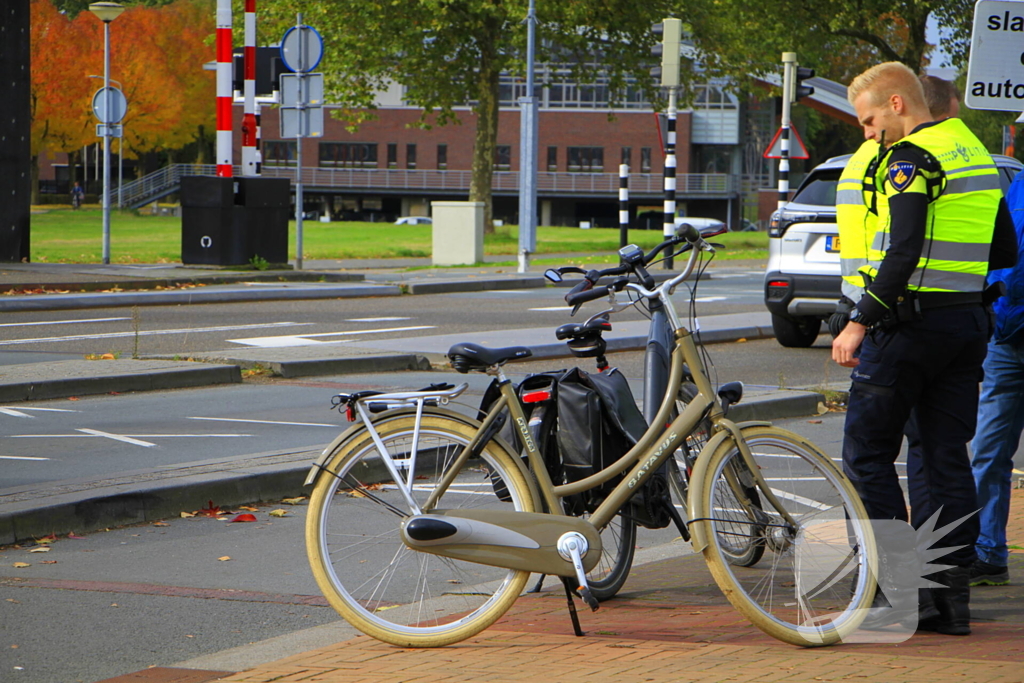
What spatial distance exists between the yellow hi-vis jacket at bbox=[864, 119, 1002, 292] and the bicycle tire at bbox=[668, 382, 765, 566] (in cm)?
75

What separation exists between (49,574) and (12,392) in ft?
15.2

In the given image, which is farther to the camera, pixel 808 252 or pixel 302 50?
pixel 302 50

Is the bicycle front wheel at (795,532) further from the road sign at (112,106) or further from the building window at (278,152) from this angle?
the building window at (278,152)

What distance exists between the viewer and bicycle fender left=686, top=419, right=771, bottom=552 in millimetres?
4223

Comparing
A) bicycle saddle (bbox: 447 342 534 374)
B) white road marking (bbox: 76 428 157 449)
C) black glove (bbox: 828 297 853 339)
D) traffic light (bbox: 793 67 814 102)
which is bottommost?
white road marking (bbox: 76 428 157 449)

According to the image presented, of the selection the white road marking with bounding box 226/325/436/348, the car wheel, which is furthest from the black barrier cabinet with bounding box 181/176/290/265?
the car wheel

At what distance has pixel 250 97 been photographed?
943 inches

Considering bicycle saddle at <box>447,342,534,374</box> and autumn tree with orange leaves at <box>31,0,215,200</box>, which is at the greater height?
autumn tree with orange leaves at <box>31,0,215,200</box>

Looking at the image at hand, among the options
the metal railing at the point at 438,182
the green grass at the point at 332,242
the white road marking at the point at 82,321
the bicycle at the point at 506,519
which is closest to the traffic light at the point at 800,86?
the green grass at the point at 332,242

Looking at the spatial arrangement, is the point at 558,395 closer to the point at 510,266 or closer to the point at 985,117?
the point at 510,266

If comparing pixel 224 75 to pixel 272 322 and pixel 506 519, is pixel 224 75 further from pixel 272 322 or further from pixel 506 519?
pixel 506 519

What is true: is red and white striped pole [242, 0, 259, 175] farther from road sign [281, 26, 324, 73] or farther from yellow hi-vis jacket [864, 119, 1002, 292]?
yellow hi-vis jacket [864, 119, 1002, 292]

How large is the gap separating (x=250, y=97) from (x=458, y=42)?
51.9ft

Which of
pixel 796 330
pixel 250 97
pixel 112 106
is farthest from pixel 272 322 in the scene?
pixel 112 106
